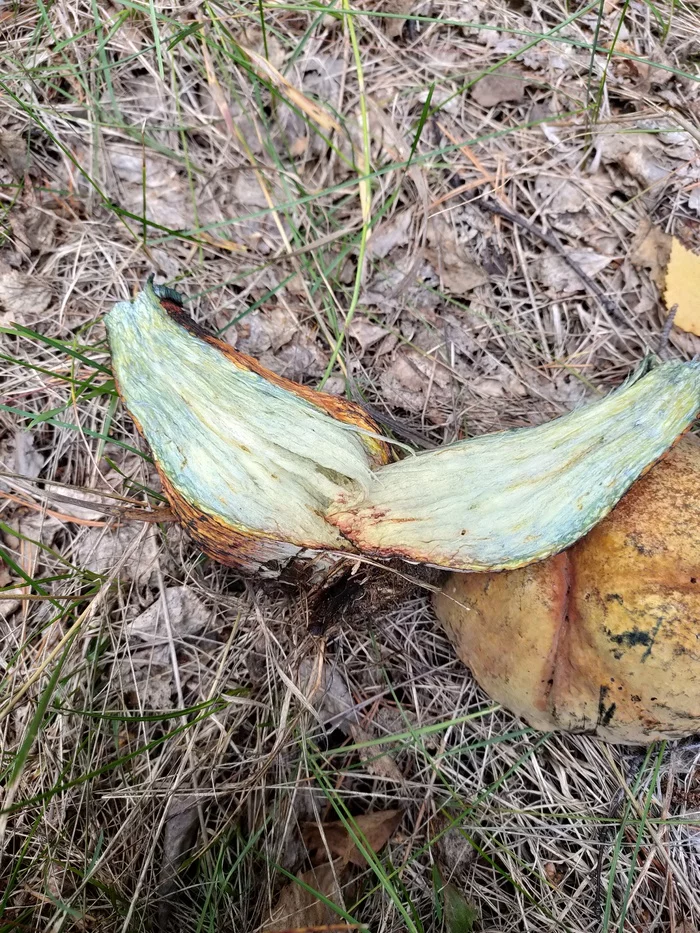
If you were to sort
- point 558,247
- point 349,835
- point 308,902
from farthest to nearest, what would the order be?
point 558,247, point 349,835, point 308,902

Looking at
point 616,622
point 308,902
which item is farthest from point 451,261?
point 308,902

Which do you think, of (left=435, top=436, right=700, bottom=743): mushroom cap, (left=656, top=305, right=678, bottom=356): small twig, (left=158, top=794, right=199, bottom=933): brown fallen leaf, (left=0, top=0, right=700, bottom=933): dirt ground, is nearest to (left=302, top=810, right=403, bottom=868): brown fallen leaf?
(left=0, top=0, right=700, bottom=933): dirt ground

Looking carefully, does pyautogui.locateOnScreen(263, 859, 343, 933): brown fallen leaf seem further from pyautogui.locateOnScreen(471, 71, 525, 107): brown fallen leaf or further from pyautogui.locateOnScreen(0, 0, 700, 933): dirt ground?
pyautogui.locateOnScreen(471, 71, 525, 107): brown fallen leaf

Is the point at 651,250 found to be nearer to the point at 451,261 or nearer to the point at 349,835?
the point at 451,261

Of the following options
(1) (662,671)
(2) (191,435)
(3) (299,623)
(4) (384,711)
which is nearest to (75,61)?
(2) (191,435)

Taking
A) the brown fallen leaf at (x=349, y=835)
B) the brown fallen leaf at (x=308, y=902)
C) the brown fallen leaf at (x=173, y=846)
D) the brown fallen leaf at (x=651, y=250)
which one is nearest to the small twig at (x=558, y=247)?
the brown fallen leaf at (x=651, y=250)
